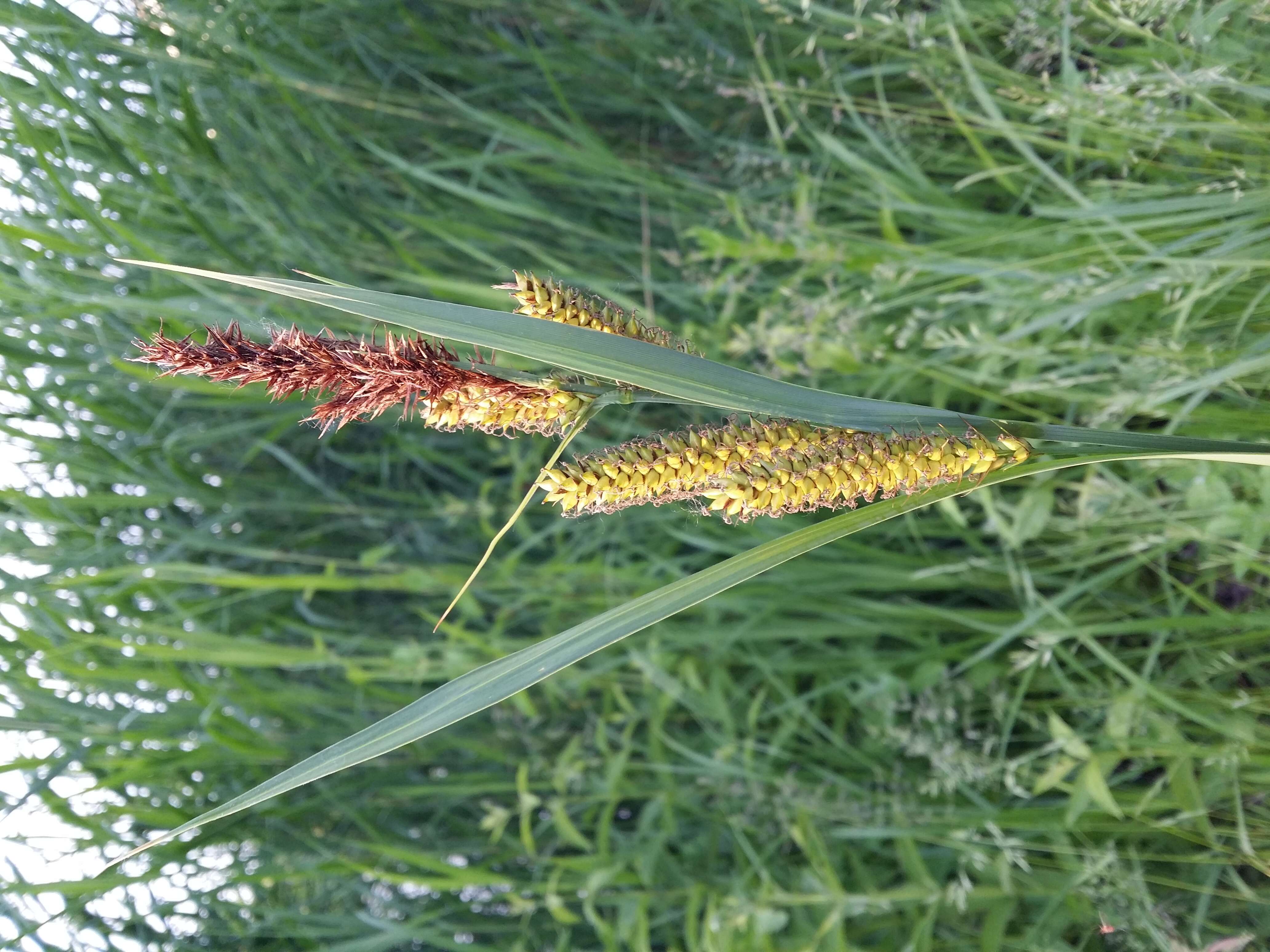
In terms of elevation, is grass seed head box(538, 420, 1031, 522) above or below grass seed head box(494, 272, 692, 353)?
below

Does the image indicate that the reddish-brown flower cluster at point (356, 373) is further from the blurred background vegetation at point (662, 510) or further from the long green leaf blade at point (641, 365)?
the blurred background vegetation at point (662, 510)

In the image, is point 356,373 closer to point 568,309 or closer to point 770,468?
point 568,309

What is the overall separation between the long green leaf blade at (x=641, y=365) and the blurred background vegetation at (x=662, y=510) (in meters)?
1.00

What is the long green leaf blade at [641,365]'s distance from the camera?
0.96 m

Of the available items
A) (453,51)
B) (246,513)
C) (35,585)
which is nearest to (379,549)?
(246,513)

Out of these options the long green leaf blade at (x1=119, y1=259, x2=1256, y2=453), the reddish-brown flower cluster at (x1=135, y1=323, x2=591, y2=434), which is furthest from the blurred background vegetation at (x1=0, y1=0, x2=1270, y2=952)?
the reddish-brown flower cluster at (x1=135, y1=323, x2=591, y2=434)

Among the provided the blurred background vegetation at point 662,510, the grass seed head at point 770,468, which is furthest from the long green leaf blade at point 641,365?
the blurred background vegetation at point 662,510

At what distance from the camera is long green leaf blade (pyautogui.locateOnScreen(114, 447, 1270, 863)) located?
1.09m

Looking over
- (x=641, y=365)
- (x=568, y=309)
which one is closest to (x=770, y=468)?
(x=641, y=365)

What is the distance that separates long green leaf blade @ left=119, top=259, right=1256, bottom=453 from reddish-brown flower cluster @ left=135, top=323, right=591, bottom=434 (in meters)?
0.06

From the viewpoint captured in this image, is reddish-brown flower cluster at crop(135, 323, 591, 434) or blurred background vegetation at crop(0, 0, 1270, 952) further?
blurred background vegetation at crop(0, 0, 1270, 952)

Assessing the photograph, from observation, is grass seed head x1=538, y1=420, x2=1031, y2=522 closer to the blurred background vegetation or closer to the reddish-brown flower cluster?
the reddish-brown flower cluster

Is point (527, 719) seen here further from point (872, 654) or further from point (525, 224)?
point (525, 224)

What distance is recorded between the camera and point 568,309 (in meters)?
1.14
